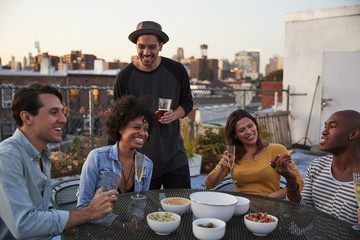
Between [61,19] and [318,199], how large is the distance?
73.9 ft

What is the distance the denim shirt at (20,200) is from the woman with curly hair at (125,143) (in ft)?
2.06

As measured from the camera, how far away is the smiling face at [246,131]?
2.81 m

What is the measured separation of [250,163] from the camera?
9.09ft

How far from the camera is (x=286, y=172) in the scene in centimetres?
214

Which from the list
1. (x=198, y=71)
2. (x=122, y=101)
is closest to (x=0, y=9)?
(x=122, y=101)

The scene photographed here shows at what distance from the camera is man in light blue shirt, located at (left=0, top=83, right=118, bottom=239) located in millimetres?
1510

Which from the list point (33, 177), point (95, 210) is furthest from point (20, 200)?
point (95, 210)

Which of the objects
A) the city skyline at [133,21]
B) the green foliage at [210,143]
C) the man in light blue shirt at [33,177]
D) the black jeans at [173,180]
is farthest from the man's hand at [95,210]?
the city skyline at [133,21]

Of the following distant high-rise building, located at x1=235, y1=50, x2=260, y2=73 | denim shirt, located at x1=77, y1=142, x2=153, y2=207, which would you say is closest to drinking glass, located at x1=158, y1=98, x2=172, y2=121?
denim shirt, located at x1=77, y1=142, x2=153, y2=207

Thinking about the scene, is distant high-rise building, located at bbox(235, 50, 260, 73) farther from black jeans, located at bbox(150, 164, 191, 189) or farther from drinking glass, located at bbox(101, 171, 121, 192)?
drinking glass, located at bbox(101, 171, 121, 192)

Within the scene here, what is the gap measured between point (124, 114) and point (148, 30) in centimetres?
79

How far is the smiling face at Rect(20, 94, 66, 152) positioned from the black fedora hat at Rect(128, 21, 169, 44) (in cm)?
123

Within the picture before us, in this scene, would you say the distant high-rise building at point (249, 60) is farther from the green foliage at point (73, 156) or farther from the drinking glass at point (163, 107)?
the drinking glass at point (163, 107)

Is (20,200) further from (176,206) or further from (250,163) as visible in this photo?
(250,163)
